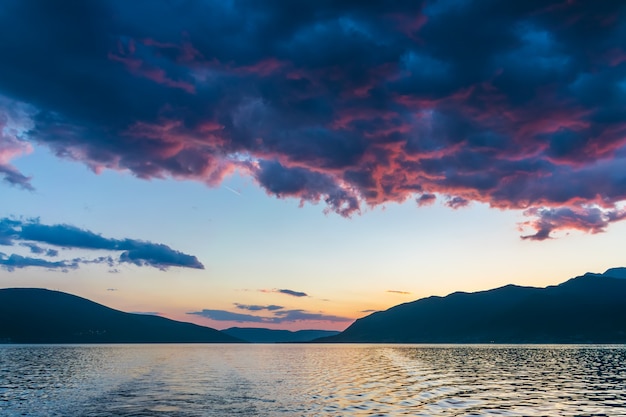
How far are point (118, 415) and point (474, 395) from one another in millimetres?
40604

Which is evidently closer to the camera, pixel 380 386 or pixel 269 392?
pixel 269 392

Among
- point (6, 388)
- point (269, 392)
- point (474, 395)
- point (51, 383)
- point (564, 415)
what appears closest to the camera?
point (564, 415)

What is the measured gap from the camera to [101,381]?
274ft

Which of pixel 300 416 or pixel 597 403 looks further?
pixel 597 403

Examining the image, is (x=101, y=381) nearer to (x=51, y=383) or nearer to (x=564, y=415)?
(x=51, y=383)

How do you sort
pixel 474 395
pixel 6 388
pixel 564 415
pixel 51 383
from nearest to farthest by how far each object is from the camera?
pixel 564 415
pixel 474 395
pixel 6 388
pixel 51 383

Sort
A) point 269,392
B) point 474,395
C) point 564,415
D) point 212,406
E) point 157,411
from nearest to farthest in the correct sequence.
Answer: point 564,415
point 157,411
point 212,406
point 474,395
point 269,392

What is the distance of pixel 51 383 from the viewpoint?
7912cm

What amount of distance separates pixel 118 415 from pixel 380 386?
127ft

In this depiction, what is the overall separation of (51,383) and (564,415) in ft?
246

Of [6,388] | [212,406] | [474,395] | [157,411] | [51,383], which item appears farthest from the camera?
[51,383]

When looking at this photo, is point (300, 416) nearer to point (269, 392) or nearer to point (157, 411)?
point (157, 411)

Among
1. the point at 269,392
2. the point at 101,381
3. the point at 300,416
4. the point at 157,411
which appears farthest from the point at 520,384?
the point at 101,381

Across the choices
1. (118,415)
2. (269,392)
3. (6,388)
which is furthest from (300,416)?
(6,388)
